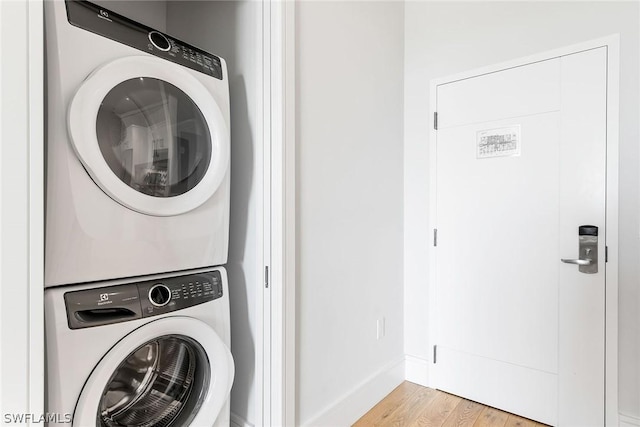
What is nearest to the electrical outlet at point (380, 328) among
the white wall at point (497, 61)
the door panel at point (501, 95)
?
the white wall at point (497, 61)

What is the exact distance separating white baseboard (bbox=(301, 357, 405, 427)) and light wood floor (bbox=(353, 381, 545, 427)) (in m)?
0.04

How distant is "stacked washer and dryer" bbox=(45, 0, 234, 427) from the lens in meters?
1.00

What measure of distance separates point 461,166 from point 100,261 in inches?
76.0

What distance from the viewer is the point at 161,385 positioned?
1344 mm

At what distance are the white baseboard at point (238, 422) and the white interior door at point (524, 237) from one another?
4.16 ft

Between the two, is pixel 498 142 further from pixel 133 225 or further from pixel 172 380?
pixel 172 380

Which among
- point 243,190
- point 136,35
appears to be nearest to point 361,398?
point 243,190

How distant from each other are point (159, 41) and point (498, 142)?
1.80m

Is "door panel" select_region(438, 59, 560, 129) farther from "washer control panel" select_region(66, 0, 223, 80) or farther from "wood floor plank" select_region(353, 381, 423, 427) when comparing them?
"wood floor plank" select_region(353, 381, 423, 427)

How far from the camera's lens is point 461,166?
6.94ft

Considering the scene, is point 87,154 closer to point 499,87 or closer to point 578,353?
point 499,87

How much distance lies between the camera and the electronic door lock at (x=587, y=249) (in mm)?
1703

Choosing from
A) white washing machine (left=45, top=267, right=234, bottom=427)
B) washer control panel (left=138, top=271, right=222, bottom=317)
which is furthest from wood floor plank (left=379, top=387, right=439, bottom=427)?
washer control panel (left=138, top=271, right=222, bottom=317)

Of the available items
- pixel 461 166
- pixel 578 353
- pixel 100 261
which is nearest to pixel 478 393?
pixel 578 353
